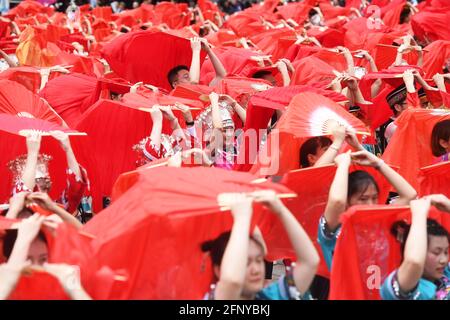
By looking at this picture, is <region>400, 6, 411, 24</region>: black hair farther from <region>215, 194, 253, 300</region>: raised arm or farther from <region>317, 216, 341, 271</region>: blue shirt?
<region>215, 194, 253, 300</region>: raised arm

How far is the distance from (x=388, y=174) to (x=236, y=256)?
4.40ft

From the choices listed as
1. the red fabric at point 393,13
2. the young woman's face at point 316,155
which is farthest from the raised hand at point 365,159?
the red fabric at point 393,13

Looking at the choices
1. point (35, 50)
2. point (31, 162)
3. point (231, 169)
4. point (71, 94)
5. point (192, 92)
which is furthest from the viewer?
point (35, 50)

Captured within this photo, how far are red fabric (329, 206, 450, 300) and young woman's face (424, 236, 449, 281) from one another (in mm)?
184

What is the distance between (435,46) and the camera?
876 centimetres

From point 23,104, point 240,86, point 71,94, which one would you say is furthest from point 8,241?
point 71,94

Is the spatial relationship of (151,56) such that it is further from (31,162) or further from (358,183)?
(358,183)

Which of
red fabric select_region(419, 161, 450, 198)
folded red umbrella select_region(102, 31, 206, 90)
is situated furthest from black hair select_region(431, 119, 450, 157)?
folded red umbrella select_region(102, 31, 206, 90)

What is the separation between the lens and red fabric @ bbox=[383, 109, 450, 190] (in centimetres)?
591

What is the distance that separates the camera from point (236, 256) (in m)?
3.46

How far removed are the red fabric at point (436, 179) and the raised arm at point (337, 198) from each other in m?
0.87

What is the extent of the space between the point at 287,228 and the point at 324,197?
40.3 inches

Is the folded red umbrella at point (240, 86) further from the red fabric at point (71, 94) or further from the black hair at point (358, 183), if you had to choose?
the black hair at point (358, 183)

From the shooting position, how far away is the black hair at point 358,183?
4.51m
